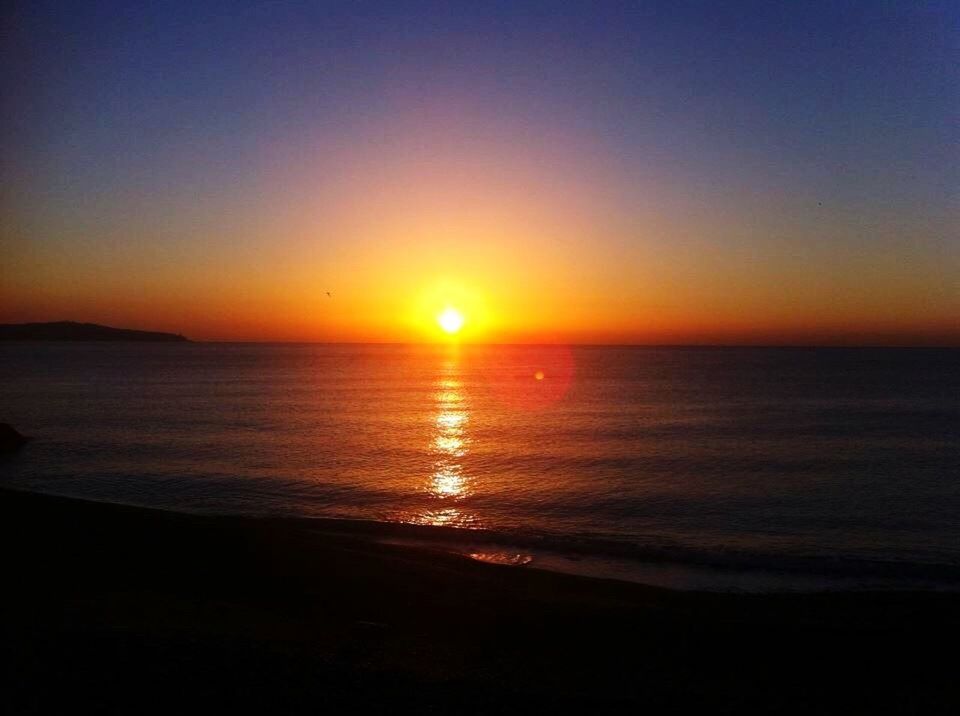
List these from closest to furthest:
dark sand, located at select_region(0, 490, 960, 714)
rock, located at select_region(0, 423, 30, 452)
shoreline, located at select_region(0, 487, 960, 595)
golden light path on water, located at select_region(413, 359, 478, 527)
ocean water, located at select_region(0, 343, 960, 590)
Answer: dark sand, located at select_region(0, 490, 960, 714), shoreline, located at select_region(0, 487, 960, 595), ocean water, located at select_region(0, 343, 960, 590), golden light path on water, located at select_region(413, 359, 478, 527), rock, located at select_region(0, 423, 30, 452)

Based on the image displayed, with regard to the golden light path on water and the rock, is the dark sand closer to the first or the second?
the golden light path on water

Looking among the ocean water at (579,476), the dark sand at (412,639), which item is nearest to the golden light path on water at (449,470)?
the ocean water at (579,476)

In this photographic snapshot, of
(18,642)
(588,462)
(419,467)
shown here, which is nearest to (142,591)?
(18,642)

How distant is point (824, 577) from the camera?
50.7 ft

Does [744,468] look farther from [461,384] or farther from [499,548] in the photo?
[461,384]

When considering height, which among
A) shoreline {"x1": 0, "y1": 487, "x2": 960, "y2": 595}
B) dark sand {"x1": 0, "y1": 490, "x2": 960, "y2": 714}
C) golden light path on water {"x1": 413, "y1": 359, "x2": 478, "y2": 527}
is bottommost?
golden light path on water {"x1": 413, "y1": 359, "x2": 478, "y2": 527}

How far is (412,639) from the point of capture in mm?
9945

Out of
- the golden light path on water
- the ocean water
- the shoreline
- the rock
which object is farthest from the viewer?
the rock

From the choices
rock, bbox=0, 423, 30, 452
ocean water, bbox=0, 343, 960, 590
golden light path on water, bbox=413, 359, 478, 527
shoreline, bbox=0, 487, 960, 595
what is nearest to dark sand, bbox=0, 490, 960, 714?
shoreline, bbox=0, 487, 960, 595

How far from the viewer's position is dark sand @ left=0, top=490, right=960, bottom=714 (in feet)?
26.7

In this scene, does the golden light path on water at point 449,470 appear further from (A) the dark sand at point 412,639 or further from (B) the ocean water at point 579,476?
(A) the dark sand at point 412,639

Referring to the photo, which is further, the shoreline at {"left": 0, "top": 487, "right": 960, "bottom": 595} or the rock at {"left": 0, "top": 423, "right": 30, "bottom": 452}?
the rock at {"left": 0, "top": 423, "right": 30, "bottom": 452}

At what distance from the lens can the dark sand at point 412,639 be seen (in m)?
8.14

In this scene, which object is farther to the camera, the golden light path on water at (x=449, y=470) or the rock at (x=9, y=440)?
the rock at (x=9, y=440)
